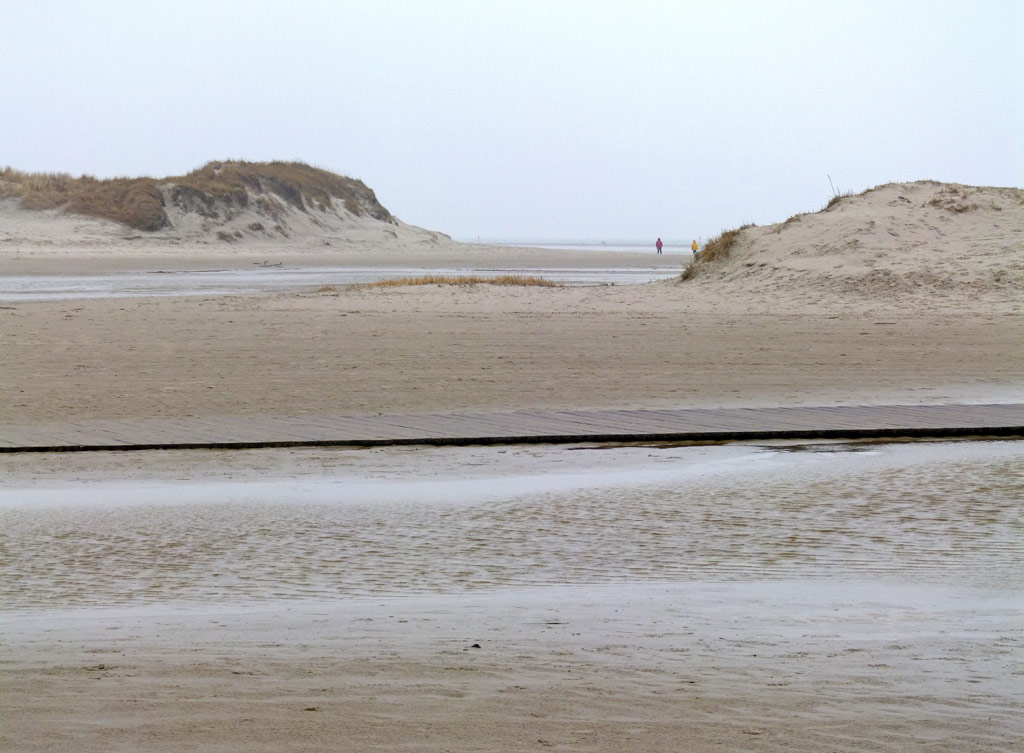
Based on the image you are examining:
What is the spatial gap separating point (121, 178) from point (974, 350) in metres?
65.4

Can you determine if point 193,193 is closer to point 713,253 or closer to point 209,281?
point 209,281

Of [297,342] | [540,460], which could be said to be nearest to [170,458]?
[540,460]

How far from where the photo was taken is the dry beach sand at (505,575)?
349cm

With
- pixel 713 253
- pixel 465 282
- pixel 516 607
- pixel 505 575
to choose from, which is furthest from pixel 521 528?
pixel 713 253

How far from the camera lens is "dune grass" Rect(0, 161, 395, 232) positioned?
66500 mm

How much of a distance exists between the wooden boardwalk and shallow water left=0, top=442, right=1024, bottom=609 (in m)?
0.85

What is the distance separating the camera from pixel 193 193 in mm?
70125

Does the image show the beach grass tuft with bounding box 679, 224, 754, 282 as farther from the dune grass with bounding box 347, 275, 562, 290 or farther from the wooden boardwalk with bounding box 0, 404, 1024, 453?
the wooden boardwalk with bounding box 0, 404, 1024, 453

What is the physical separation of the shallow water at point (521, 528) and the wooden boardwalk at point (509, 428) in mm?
849

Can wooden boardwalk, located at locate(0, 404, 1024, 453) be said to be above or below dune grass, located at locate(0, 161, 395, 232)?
below

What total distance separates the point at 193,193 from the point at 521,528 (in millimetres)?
67204

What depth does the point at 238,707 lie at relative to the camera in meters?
3.55

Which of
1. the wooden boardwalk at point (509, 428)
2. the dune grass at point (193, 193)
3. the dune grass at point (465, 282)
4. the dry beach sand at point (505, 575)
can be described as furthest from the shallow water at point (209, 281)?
the dune grass at point (193, 193)

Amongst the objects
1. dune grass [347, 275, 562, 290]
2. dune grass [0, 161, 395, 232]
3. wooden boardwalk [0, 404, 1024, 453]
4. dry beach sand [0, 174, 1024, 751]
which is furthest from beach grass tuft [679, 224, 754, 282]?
dune grass [0, 161, 395, 232]
